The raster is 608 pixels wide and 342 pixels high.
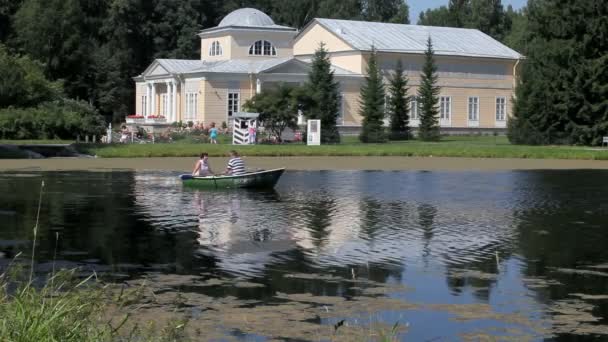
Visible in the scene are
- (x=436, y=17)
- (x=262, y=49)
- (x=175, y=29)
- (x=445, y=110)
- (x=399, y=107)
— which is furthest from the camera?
(x=436, y=17)

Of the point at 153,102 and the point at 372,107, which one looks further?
the point at 153,102

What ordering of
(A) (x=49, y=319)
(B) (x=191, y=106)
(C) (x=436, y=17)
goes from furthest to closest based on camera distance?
1. (C) (x=436, y=17)
2. (B) (x=191, y=106)
3. (A) (x=49, y=319)

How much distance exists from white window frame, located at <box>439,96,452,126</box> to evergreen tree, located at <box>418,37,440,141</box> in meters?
5.66

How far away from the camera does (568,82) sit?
2596 inches

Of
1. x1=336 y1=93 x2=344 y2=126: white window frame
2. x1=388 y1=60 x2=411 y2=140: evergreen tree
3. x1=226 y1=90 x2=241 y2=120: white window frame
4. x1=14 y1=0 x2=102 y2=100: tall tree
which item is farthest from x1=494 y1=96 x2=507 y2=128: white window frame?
x1=14 y1=0 x2=102 y2=100: tall tree

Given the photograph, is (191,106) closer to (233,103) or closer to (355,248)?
(233,103)

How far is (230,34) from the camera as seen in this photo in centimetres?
8162

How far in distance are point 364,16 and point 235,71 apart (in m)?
54.3

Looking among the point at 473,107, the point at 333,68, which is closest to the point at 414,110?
the point at 473,107

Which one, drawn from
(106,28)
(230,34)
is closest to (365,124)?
(230,34)

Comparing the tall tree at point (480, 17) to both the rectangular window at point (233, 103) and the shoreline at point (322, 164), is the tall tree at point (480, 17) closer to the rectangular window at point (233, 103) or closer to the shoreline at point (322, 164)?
the rectangular window at point (233, 103)

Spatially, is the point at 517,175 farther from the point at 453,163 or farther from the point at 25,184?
the point at 25,184

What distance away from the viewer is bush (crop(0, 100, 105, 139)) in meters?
54.8

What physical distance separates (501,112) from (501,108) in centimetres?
36
